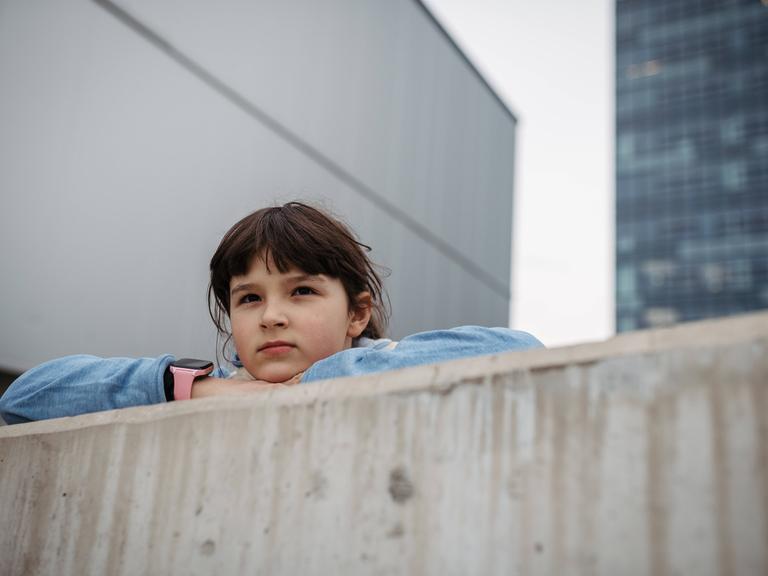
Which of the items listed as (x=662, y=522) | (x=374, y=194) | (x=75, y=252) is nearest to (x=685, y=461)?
(x=662, y=522)

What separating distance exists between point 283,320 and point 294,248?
16cm

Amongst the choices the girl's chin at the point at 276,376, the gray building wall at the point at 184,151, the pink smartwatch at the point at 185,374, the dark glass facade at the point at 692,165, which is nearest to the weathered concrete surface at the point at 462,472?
the pink smartwatch at the point at 185,374

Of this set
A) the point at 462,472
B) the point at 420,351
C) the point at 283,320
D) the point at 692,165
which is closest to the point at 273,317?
the point at 283,320

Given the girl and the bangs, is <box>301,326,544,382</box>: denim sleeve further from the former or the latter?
the bangs

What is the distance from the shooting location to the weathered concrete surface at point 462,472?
0.56 meters

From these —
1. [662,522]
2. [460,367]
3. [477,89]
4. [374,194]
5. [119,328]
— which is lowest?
[662,522]

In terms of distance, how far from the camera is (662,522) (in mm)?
563

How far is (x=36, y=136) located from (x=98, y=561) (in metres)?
2.60

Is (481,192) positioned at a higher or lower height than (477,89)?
lower

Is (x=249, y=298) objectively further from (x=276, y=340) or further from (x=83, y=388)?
(x=83, y=388)

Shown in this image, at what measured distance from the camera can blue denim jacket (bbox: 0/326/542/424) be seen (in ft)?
3.42

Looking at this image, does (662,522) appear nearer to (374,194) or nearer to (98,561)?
(98,561)

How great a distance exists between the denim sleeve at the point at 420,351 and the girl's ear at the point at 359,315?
0.45 m

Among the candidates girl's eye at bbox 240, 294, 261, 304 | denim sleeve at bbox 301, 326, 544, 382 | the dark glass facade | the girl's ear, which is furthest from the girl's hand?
the dark glass facade
